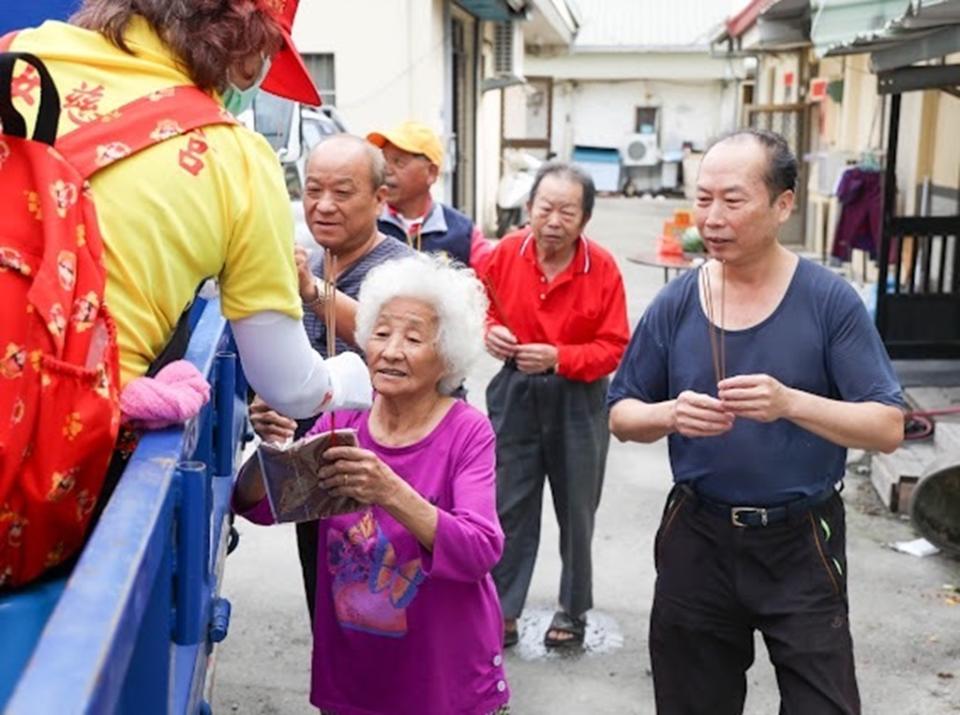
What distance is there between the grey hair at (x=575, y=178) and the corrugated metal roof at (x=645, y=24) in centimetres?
2739

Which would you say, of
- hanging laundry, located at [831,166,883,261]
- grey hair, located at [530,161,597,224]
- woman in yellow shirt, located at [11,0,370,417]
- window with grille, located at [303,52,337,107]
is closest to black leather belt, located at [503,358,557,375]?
grey hair, located at [530,161,597,224]

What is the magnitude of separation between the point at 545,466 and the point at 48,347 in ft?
9.77

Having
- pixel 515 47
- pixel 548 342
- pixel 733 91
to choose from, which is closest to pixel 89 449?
pixel 548 342

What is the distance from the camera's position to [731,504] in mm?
2691

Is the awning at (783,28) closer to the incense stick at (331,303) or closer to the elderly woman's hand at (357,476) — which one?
the incense stick at (331,303)

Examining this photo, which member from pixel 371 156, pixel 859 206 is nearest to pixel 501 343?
pixel 371 156

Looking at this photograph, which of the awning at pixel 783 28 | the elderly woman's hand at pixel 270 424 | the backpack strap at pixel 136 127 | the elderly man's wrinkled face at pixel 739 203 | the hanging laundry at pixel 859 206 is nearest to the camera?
the backpack strap at pixel 136 127

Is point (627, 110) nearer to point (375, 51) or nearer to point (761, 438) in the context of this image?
point (375, 51)

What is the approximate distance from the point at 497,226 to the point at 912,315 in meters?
12.3

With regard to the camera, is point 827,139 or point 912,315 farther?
point 827,139

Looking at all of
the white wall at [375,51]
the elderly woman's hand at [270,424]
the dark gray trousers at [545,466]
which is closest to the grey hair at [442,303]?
the elderly woman's hand at [270,424]

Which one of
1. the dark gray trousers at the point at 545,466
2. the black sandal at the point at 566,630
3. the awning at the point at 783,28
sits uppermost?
the awning at the point at 783,28

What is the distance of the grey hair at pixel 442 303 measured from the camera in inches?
98.0

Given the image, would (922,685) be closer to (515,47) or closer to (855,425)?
(855,425)
